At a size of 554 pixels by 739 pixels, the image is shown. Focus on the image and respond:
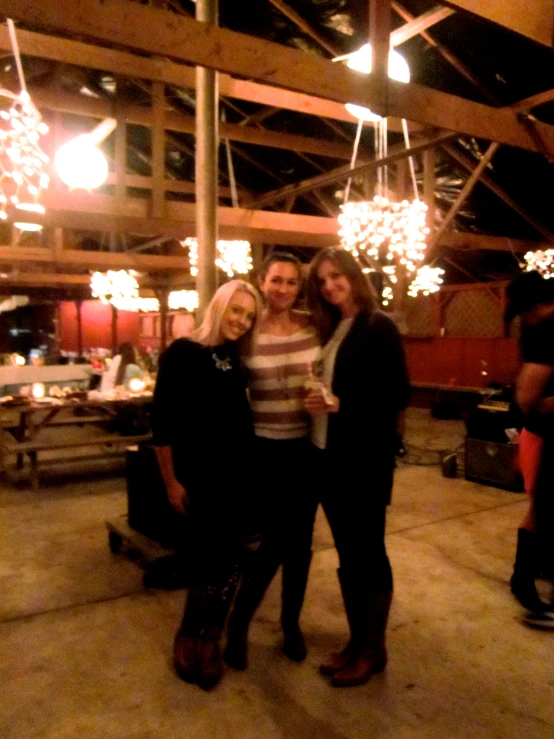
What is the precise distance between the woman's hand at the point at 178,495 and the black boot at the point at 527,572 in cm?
180

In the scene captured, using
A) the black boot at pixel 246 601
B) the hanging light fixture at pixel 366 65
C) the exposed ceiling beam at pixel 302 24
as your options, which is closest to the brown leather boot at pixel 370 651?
the black boot at pixel 246 601

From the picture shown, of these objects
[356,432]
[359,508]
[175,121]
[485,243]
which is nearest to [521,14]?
[356,432]

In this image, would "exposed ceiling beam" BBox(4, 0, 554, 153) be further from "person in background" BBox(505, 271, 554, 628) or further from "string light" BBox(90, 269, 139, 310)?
"string light" BBox(90, 269, 139, 310)

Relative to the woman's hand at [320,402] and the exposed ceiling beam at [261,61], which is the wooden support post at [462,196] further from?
the woman's hand at [320,402]

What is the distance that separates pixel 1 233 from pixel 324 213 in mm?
5940

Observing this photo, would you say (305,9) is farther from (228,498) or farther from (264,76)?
(228,498)

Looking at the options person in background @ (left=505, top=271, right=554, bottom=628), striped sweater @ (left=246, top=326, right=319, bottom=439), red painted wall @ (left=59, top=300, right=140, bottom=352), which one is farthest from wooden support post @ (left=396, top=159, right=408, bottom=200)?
red painted wall @ (left=59, top=300, right=140, bottom=352)

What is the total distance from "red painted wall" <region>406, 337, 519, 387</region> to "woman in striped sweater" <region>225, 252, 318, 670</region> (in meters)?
8.59

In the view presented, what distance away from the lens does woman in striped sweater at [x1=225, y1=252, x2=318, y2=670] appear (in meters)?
2.41

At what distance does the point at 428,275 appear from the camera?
887 centimetres

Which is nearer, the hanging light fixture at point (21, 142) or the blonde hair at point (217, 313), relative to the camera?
the blonde hair at point (217, 313)

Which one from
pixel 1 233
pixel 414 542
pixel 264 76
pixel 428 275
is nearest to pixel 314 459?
pixel 264 76

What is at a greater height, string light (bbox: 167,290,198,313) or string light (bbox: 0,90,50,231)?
string light (bbox: 0,90,50,231)

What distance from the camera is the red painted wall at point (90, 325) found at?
1878cm
